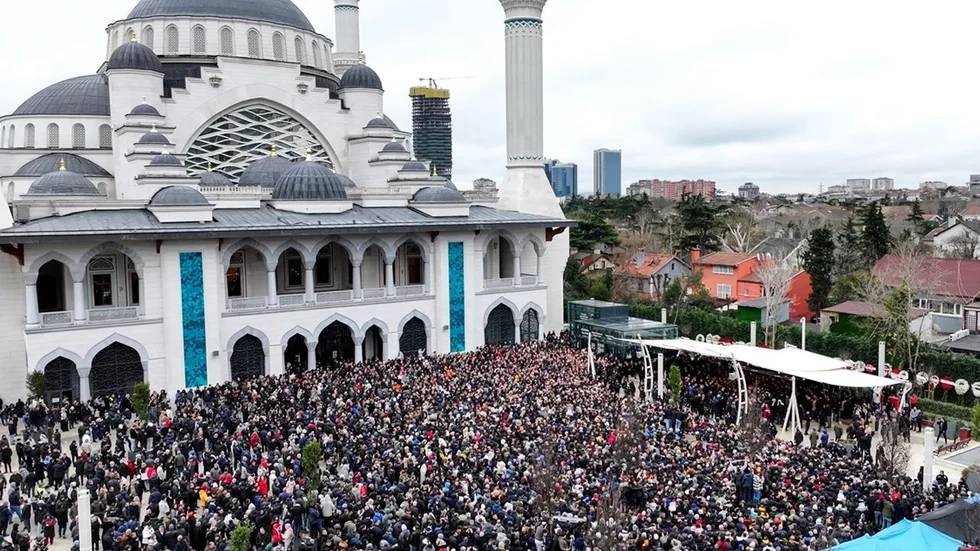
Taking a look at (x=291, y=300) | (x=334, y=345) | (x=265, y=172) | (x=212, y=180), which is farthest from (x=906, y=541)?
(x=265, y=172)

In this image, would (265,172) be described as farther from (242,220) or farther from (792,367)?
(792,367)

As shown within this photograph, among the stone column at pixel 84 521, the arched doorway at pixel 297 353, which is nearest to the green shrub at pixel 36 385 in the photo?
the arched doorway at pixel 297 353

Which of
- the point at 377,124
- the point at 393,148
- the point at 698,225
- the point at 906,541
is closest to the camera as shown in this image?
the point at 906,541

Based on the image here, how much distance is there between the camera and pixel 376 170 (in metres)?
35.2

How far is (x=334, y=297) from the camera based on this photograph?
28.2 metres

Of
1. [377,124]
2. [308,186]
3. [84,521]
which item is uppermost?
Result: [377,124]

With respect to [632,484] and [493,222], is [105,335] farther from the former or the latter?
[632,484]

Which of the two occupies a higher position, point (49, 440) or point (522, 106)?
point (522, 106)

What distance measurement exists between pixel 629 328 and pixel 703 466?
40.8ft

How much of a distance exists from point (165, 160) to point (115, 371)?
7778 mm

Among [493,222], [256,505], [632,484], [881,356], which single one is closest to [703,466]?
[632,484]

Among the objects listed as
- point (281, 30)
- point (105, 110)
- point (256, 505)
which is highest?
point (281, 30)

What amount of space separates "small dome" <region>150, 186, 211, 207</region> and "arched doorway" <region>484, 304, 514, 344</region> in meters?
12.4

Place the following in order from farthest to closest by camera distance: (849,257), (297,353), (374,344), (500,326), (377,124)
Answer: (849,257)
(377,124)
(500,326)
(374,344)
(297,353)
